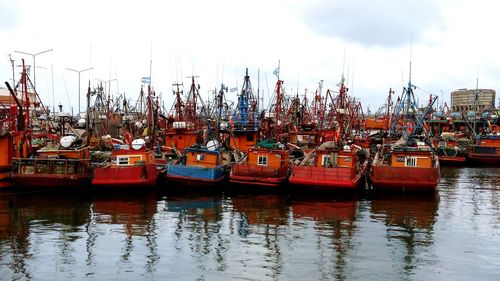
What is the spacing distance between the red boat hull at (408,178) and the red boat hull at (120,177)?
15.0 metres

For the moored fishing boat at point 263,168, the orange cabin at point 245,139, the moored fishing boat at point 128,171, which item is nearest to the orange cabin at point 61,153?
the moored fishing boat at point 128,171

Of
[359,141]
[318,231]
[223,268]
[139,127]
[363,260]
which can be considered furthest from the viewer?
[139,127]

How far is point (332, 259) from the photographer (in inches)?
671

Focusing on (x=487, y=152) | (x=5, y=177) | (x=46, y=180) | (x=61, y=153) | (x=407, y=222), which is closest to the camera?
(x=407, y=222)

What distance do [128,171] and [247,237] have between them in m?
11.7

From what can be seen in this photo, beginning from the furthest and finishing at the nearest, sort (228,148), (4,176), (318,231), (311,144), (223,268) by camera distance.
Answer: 1. (311,144)
2. (228,148)
3. (4,176)
4. (318,231)
5. (223,268)

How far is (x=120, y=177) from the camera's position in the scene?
2883 cm

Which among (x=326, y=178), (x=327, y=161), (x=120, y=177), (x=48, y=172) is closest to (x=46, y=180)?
(x=48, y=172)

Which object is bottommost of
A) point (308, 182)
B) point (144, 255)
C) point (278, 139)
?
point (144, 255)

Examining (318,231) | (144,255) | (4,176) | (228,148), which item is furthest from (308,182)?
(4,176)

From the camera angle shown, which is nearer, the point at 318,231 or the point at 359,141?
the point at 318,231

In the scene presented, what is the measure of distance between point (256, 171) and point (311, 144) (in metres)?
16.5

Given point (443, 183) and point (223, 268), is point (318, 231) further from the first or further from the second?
point (443, 183)

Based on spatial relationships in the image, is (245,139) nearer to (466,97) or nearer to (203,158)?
(203,158)
